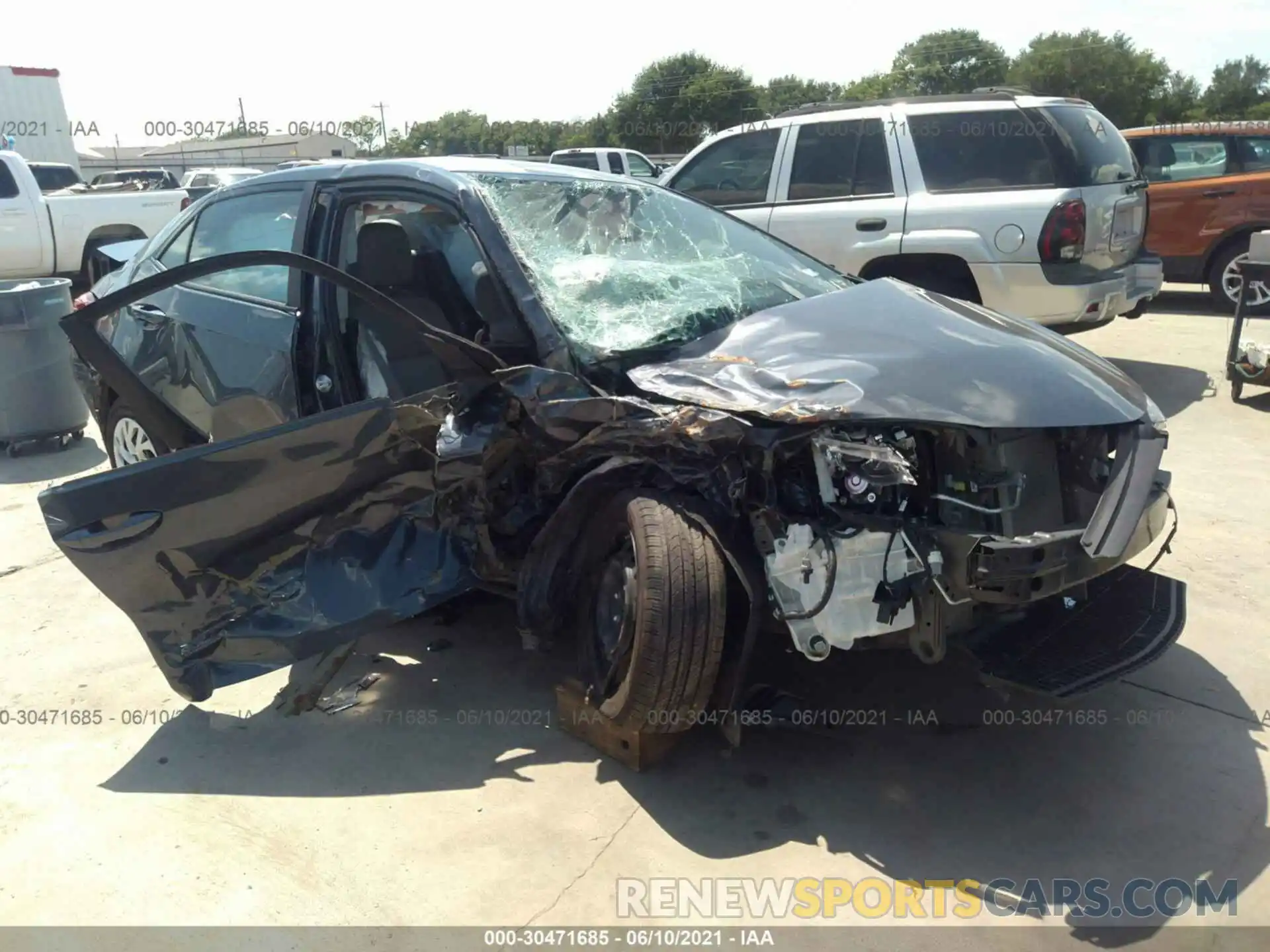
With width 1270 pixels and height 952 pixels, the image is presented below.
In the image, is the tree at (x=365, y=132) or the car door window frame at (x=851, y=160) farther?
the tree at (x=365, y=132)

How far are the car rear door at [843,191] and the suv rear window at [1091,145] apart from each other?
108 centimetres

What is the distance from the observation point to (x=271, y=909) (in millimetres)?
2615

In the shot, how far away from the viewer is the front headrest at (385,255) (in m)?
3.86

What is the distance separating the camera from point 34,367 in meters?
6.74

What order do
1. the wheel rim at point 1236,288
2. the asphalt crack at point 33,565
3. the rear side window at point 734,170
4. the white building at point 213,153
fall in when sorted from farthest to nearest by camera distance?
the white building at point 213,153 → the wheel rim at point 1236,288 → the rear side window at point 734,170 → the asphalt crack at point 33,565

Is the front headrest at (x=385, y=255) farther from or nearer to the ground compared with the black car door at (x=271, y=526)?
farther from the ground

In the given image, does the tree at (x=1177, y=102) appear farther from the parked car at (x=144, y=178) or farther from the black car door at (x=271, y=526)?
the black car door at (x=271, y=526)

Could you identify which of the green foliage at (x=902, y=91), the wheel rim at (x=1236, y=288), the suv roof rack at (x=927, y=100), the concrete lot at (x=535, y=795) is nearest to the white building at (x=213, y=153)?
the green foliage at (x=902, y=91)

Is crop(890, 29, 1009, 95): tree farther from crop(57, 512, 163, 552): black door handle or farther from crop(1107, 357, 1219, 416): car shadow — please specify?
crop(57, 512, 163, 552): black door handle

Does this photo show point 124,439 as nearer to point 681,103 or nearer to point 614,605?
point 614,605

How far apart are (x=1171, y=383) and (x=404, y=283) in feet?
20.5

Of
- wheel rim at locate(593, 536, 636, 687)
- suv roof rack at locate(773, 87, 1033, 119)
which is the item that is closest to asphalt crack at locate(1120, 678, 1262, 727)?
wheel rim at locate(593, 536, 636, 687)

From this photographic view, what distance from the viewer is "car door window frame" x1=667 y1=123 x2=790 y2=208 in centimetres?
764

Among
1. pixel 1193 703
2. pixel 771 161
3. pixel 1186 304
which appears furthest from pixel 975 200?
pixel 1186 304
